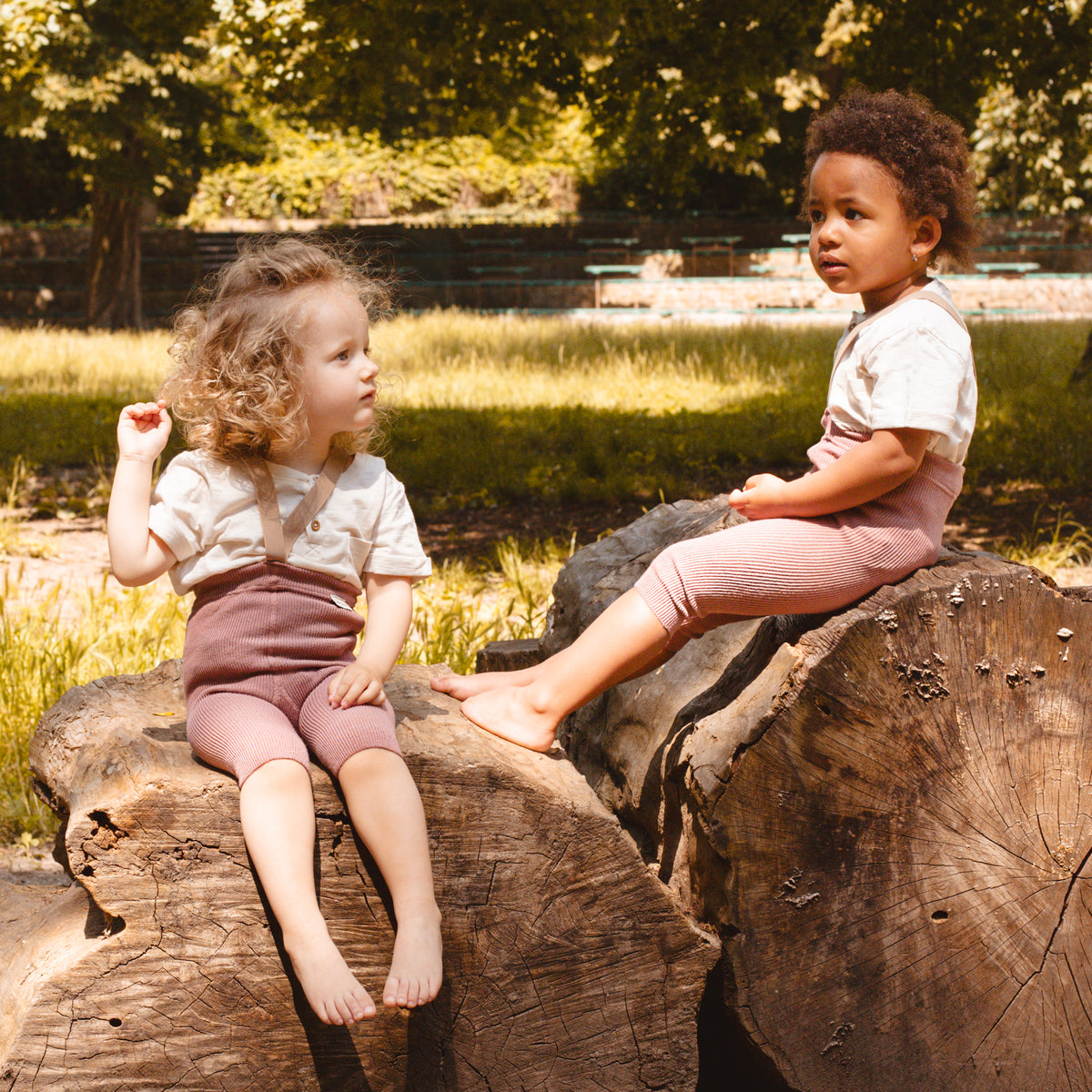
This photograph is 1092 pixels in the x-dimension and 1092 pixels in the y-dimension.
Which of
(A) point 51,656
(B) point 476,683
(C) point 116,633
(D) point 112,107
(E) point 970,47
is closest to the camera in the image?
(B) point 476,683

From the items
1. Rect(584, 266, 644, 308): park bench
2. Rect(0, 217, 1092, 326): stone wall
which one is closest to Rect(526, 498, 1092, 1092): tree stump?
Rect(0, 217, 1092, 326): stone wall

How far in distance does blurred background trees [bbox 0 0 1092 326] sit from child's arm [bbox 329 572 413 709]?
16.6 ft

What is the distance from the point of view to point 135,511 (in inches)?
82.7

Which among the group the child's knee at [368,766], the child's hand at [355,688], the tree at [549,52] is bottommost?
the child's knee at [368,766]

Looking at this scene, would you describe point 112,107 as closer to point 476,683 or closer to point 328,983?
point 476,683

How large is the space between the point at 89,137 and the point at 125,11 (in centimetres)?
704

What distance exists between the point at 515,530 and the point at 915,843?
4.73m

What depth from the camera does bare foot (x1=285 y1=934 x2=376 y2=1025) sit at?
1809mm

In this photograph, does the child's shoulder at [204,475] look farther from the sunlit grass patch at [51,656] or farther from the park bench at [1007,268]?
the park bench at [1007,268]

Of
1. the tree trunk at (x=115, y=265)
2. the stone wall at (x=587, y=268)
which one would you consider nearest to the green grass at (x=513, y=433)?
the tree trunk at (x=115, y=265)

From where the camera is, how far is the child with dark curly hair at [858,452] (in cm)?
225

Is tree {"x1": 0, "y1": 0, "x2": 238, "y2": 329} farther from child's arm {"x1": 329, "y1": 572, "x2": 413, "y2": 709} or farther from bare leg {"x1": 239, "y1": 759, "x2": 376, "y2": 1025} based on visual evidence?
bare leg {"x1": 239, "y1": 759, "x2": 376, "y2": 1025}

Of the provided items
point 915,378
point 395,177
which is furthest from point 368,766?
point 395,177

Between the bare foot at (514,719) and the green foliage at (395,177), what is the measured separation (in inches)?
993
